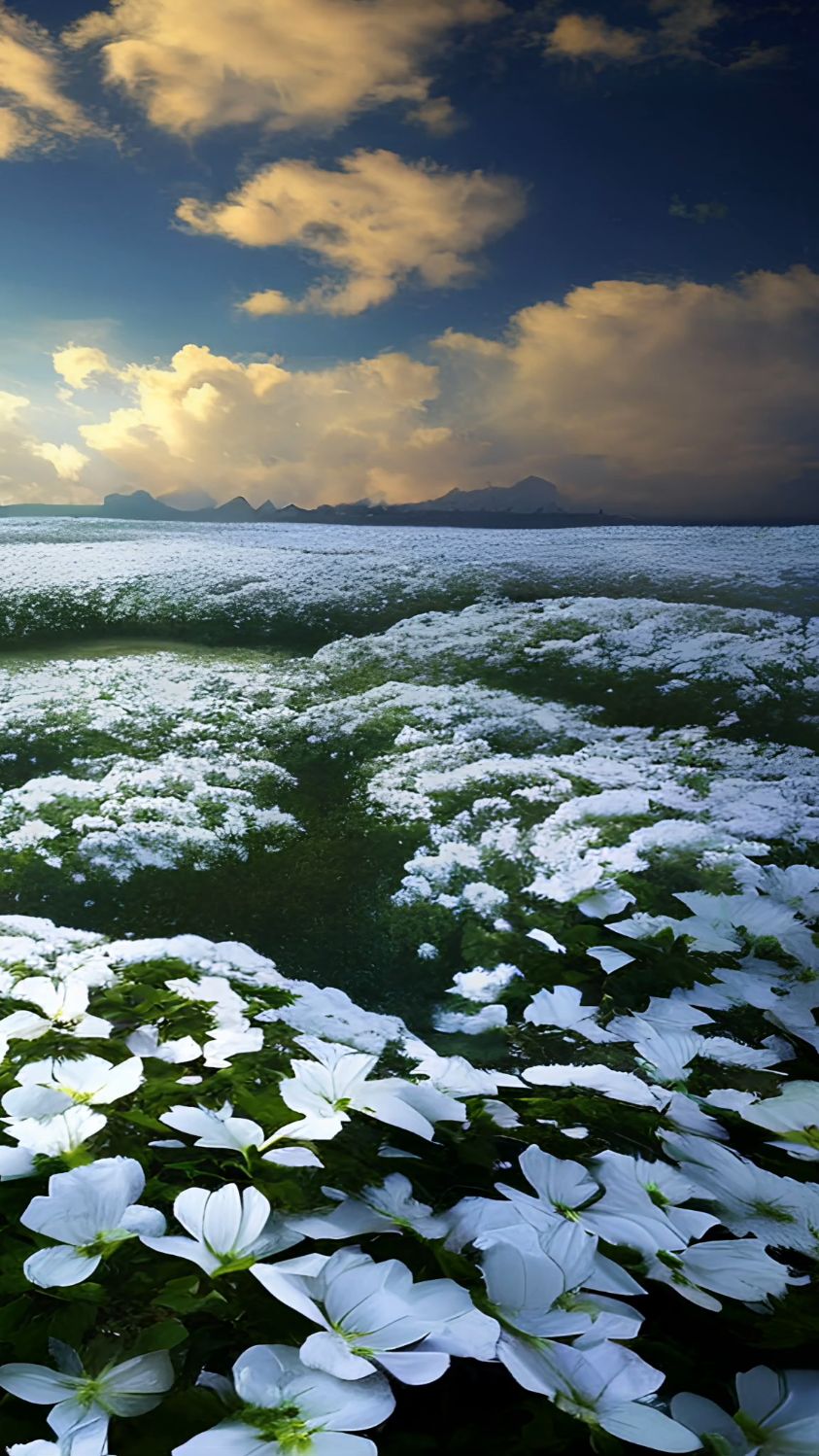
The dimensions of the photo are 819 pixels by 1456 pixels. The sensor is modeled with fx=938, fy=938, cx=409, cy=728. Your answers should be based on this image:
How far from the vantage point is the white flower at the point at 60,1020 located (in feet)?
3.43

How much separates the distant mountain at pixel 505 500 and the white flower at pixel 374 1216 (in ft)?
9.98

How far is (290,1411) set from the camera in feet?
1.63

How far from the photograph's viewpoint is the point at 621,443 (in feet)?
11.0

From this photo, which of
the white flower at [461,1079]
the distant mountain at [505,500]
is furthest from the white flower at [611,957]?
the distant mountain at [505,500]

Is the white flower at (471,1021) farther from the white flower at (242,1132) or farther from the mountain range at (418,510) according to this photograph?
the mountain range at (418,510)

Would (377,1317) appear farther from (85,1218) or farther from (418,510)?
(418,510)

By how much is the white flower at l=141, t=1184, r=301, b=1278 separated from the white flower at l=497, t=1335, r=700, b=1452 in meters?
0.17

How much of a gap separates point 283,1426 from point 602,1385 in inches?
7.5

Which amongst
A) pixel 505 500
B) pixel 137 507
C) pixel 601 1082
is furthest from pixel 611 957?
pixel 137 507

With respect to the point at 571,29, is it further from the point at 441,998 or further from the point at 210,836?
the point at 441,998

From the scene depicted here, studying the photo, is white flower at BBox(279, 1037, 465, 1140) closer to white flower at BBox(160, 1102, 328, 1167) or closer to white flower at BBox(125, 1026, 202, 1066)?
white flower at BBox(160, 1102, 328, 1167)

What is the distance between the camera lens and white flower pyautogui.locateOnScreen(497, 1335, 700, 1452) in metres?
0.52

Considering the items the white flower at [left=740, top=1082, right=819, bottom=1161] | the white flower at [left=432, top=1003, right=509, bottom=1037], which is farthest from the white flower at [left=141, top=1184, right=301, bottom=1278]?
the white flower at [left=432, top=1003, right=509, bottom=1037]

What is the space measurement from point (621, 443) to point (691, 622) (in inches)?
28.6
